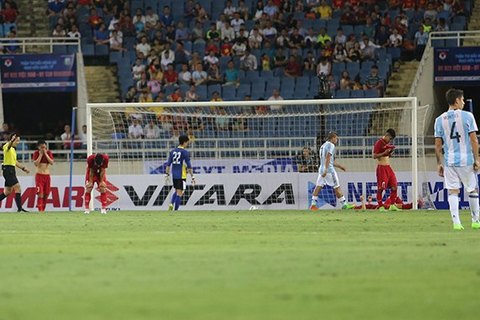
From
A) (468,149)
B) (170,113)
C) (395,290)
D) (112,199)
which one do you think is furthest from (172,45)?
(395,290)

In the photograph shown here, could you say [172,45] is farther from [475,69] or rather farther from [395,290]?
[395,290]

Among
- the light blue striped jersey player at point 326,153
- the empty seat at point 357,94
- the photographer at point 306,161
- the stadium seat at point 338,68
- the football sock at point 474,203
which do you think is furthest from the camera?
the stadium seat at point 338,68

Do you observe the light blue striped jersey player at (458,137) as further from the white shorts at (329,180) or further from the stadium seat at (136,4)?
the stadium seat at (136,4)

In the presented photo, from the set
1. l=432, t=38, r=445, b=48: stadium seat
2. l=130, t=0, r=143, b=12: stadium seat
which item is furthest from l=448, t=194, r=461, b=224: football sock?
l=130, t=0, r=143, b=12: stadium seat

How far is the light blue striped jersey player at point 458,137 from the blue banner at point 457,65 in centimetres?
1874

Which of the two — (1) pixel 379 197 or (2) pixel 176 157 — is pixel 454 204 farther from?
(2) pixel 176 157

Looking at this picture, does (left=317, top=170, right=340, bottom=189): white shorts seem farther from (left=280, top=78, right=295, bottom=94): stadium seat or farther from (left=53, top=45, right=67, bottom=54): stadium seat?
(left=53, top=45, right=67, bottom=54): stadium seat

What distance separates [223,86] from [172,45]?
107 inches

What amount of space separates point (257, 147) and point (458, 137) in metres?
14.7

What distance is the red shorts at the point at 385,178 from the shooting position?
27969 millimetres

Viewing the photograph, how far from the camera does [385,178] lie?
2795 centimetres

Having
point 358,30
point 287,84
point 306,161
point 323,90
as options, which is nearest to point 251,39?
point 287,84

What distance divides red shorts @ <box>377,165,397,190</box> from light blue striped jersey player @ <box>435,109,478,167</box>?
10547 millimetres

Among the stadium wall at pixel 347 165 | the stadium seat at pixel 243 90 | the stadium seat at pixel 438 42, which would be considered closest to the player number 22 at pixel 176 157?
the stadium wall at pixel 347 165
